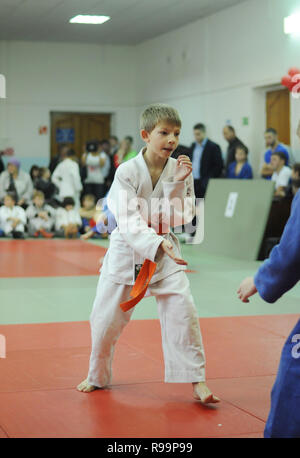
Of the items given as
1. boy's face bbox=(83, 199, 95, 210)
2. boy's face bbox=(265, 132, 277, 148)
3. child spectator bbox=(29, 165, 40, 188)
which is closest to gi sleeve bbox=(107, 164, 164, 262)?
boy's face bbox=(265, 132, 277, 148)

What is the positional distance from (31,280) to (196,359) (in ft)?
13.7

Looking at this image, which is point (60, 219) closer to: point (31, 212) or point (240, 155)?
point (31, 212)

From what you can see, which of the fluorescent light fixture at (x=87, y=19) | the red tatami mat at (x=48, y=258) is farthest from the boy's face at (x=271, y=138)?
the fluorescent light fixture at (x=87, y=19)

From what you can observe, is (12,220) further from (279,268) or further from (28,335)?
(279,268)

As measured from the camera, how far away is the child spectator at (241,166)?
34.4 feet

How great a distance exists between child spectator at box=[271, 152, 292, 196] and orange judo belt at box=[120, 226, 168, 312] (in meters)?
6.31

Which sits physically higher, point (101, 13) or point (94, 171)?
point (101, 13)

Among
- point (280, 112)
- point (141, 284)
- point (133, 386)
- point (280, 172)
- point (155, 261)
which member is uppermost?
point (280, 112)

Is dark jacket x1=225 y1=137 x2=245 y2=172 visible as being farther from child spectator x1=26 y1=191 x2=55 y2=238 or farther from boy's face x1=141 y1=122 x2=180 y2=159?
boy's face x1=141 y1=122 x2=180 y2=159

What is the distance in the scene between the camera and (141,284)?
312cm

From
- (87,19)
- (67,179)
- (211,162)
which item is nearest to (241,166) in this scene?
(211,162)

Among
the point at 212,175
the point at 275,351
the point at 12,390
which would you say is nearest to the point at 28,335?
the point at 12,390

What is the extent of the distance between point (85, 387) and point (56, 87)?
1347cm

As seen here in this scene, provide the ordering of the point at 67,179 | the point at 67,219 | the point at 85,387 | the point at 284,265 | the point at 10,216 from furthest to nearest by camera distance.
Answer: the point at 67,179, the point at 67,219, the point at 10,216, the point at 85,387, the point at 284,265
